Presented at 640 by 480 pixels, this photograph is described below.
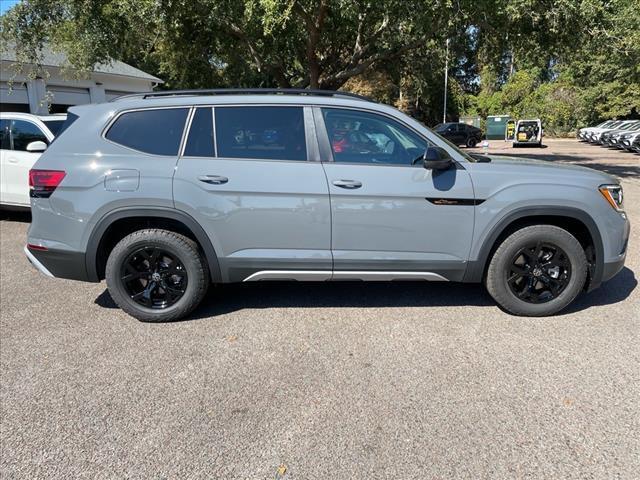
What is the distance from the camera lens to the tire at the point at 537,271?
157 inches

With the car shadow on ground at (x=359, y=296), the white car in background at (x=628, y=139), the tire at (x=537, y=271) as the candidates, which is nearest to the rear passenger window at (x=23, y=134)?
the car shadow on ground at (x=359, y=296)

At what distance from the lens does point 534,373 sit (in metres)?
3.26

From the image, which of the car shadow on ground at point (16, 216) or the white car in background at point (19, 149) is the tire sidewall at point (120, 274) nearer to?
the white car in background at point (19, 149)

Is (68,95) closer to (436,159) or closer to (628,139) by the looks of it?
→ (436,159)

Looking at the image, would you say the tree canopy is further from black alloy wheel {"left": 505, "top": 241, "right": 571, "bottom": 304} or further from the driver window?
black alloy wheel {"left": 505, "top": 241, "right": 571, "bottom": 304}

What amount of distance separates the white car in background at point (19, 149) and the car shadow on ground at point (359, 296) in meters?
4.11

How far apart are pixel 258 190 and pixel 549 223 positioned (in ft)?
8.10

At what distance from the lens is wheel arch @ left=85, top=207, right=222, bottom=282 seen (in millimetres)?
3930

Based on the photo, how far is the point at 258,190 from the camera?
12.7ft

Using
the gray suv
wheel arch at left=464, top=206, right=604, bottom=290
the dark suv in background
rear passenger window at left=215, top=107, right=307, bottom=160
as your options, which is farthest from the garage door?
the dark suv in background

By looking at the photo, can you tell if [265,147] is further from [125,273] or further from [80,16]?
[80,16]

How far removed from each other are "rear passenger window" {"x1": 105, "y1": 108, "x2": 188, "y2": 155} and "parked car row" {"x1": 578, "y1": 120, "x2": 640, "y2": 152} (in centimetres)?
2485

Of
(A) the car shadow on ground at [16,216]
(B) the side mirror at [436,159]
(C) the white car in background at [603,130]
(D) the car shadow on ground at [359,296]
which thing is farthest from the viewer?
(C) the white car in background at [603,130]

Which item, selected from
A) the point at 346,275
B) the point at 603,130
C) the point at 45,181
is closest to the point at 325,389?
the point at 346,275
